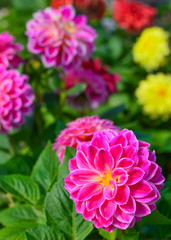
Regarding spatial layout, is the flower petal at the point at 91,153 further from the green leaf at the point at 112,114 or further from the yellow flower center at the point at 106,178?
the green leaf at the point at 112,114

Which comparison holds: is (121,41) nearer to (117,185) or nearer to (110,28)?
(110,28)

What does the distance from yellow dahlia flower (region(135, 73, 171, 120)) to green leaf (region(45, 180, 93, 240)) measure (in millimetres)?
1227

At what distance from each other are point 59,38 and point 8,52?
157mm

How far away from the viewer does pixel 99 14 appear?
8.39 feet

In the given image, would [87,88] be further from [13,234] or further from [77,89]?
[13,234]

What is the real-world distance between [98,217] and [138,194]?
0.22ft

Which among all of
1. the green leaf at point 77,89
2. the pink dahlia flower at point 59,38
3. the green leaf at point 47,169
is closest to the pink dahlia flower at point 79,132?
the green leaf at point 47,169

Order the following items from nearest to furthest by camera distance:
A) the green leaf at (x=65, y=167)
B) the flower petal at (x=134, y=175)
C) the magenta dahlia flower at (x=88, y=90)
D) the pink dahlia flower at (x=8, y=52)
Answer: the flower petal at (x=134, y=175)
the green leaf at (x=65, y=167)
the pink dahlia flower at (x=8, y=52)
the magenta dahlia flower at (x=88, y=90)

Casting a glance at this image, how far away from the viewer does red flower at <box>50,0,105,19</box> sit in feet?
7.75

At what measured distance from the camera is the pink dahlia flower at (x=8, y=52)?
1097 millimetres

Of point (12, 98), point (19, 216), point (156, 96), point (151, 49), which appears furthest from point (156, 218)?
point (151, 49)

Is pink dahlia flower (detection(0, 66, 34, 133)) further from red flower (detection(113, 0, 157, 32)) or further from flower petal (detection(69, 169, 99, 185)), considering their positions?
red flower (detection(113, 0, 157, 32))

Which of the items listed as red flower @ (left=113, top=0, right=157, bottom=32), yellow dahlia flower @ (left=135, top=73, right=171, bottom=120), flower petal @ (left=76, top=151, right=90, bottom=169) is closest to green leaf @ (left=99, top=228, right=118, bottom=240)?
flower petal @ (left=76, top=151, right=90, bottom=169)

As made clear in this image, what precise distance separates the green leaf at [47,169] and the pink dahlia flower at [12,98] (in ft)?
0.78
